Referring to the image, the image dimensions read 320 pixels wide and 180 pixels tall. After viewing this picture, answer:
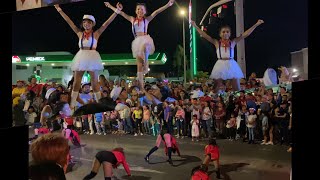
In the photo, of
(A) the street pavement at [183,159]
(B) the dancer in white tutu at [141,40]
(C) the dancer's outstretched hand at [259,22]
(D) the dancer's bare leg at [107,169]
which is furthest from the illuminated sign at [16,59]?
(C) the dancer's outstretched hand at [259,22]

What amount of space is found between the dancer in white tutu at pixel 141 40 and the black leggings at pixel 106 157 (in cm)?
44

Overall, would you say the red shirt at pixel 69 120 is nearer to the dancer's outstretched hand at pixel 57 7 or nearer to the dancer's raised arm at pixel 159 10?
the dancer's outstretched hand at pixel 57 7

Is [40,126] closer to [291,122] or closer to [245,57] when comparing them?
[245,57]

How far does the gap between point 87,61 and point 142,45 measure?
14.5 inches

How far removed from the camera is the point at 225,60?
2100 millimetres

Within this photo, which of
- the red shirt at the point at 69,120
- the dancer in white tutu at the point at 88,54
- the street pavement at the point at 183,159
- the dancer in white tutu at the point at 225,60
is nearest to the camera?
the street pavement at the point at 183,159

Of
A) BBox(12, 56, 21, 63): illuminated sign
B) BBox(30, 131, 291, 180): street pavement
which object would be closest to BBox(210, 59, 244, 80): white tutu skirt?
BBox(30, 131, 291, 180): street pavement

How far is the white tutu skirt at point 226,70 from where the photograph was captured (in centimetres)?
207

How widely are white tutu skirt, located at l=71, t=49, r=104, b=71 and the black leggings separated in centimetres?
50

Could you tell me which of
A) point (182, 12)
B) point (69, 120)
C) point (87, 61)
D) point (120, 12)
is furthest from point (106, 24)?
point (69, 120)

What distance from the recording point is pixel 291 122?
1953mm

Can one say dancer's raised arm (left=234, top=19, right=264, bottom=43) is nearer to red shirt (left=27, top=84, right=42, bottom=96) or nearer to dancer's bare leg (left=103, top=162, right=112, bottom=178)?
dancer's bare leg (left=103, top=162, right=112, bottom=178)

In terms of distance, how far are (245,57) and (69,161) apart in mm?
1212

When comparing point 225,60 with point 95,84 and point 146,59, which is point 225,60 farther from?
point 95,84
